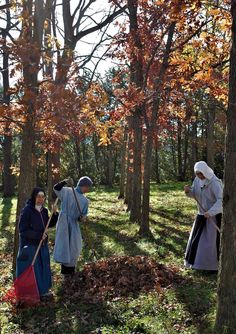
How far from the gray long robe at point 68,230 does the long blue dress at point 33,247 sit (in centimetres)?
62

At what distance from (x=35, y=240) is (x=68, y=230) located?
954 millimetres

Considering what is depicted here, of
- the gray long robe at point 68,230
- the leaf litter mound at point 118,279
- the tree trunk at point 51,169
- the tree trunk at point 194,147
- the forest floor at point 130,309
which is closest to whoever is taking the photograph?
the forest floor at point 130,309

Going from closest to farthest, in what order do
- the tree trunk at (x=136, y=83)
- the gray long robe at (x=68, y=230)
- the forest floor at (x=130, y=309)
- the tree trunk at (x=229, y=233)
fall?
the tree trunk at (x=229, y=233), the forest floor at (x=130, y=309), the gray long robe at (x=68, y=230), the tree trunk at (x=136, y=83)

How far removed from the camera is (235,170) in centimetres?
436

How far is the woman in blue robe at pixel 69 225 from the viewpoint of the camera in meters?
8.11

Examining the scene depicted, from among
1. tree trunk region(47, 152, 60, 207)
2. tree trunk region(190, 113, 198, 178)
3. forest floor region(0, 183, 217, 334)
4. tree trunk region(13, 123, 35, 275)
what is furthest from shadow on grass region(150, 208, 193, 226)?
tree trunk region(190, 113, 198, 178)

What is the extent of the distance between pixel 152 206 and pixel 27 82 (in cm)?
1191

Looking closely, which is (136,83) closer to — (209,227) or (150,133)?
(150,133)

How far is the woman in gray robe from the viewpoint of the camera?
311 inches

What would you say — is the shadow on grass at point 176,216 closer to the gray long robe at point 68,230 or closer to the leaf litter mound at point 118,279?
the leaf litter mound at point 118,279

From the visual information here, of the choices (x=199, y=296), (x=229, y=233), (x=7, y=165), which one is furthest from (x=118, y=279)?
(x=7, y=165)

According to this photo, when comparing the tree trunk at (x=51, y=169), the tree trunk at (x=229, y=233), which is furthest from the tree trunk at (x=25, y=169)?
the tree trunk at (x=51, y=169)

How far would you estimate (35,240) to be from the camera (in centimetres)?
739

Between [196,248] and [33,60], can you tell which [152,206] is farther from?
[33,60]
